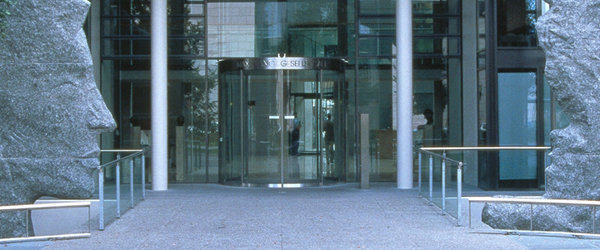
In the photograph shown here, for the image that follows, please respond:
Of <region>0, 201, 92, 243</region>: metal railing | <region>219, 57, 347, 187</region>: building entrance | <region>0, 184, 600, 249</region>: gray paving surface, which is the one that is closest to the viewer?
<region>0, 201, 92, 243</region>: metal railing

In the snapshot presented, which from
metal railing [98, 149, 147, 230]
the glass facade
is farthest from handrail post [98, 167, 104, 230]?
the glass facade

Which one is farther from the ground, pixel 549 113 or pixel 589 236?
pixel 549 113

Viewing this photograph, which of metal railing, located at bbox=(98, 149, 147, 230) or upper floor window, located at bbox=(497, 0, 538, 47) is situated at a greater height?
upper floor window, located at bbox=(497, 0, 538, 47)

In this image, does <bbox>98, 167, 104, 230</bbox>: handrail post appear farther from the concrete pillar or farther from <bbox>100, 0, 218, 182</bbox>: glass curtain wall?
the concrete pillar

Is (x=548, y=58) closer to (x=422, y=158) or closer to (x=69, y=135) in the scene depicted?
(x=422, y=158)

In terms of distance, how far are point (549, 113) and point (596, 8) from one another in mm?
5109

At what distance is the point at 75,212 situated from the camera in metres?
8.66

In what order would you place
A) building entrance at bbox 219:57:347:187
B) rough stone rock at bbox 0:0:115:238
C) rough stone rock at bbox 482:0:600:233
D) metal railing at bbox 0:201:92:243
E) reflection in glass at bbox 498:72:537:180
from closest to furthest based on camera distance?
metal railing at bbox 0:201:92:243 < rough stone rock at bbox 0:0:115:238 < rough stone rock at bbox 482:0:600:233 < reflection in glass at bbox 498:72:537:180 < building entrance at bbox 219:57:347:187

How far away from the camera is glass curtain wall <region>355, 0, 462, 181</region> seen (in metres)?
16.2

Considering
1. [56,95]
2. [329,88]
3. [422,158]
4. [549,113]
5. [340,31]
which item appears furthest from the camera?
[340,31]

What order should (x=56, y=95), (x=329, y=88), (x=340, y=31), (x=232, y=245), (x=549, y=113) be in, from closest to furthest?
(x=232, y=245), (x=56, y=95), (x=549, y=113), (x=329, y=88), (x=340, y=31)

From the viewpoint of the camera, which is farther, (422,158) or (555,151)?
(422,158)

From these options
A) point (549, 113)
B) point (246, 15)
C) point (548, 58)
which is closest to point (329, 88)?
point (246, 15)

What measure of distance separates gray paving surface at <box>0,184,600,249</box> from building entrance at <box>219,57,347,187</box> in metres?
1.25
